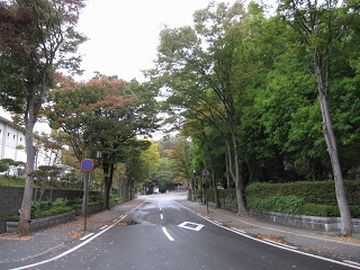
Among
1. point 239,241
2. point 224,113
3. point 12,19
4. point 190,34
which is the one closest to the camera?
point 239,241

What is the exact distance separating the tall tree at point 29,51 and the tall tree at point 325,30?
8611mm

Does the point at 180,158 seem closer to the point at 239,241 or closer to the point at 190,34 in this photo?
the point at 190,34

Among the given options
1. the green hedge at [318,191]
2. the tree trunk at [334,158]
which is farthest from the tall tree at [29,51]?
the green hedge at [318,191]

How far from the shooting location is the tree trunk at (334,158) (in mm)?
13617

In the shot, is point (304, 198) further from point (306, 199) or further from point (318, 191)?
point (318, 191)

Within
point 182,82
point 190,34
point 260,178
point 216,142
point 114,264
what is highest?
point 190,34

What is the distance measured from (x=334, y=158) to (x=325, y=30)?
16.3 ft

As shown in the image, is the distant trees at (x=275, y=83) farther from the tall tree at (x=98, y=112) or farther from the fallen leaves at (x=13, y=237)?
the fallen leaves at (x=13, y=237)

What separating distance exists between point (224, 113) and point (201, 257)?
20406 millimetres

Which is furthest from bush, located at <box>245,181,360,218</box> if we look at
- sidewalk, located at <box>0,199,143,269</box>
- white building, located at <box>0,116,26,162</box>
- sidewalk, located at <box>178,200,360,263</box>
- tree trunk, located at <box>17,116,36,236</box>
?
white building, located at <box>0,116,26,162</box>

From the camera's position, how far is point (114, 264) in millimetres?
8414

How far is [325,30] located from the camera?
14477 millimetres

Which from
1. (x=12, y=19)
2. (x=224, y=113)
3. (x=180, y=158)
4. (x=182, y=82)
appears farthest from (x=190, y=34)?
(x=180, y=158)

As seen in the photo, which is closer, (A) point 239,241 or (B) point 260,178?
(A) point 239,241
